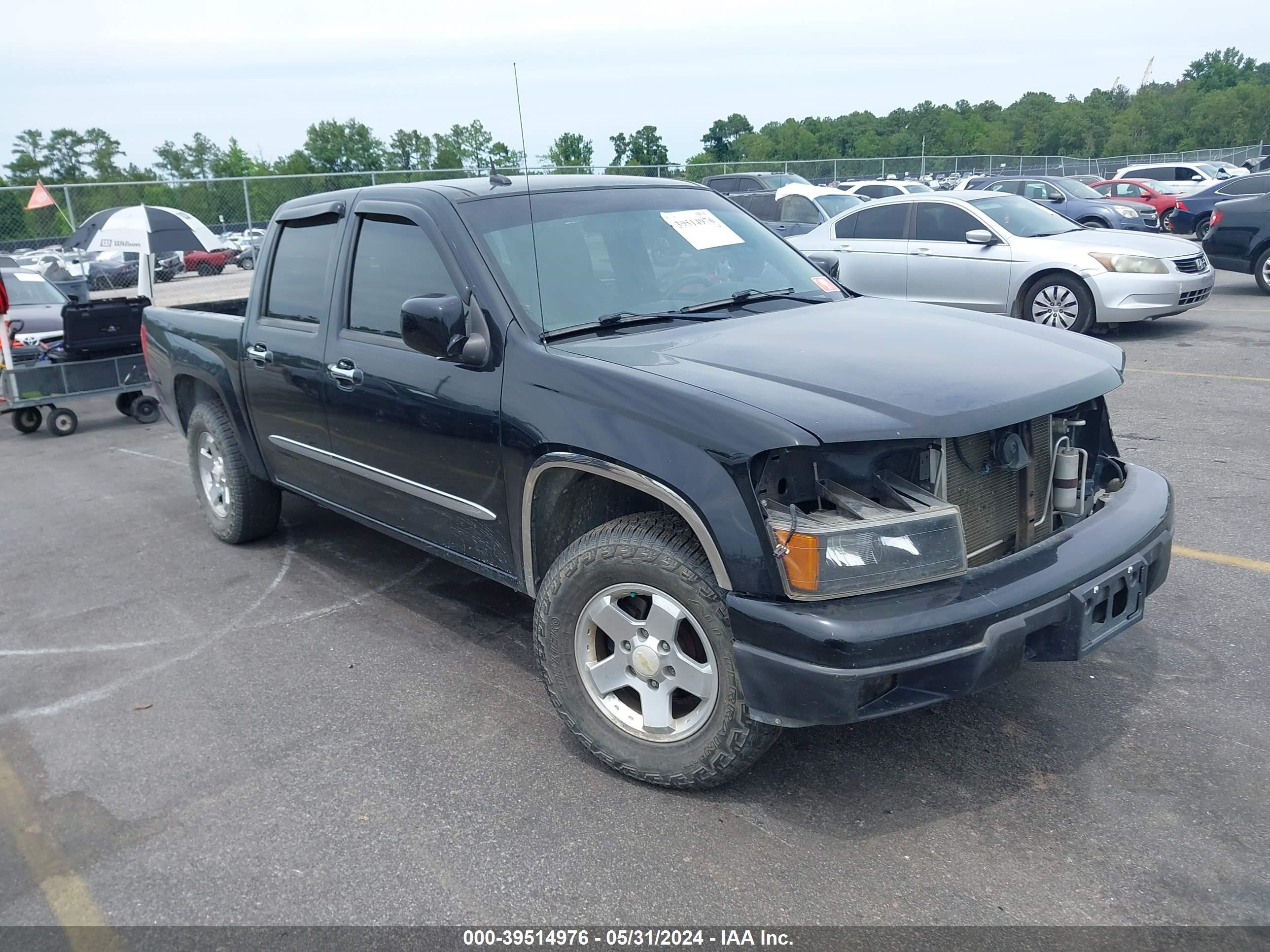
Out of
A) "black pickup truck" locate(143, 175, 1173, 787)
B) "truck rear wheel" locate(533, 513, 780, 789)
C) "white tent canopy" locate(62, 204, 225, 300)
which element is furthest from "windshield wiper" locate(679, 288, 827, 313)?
"white tent canopy" locate(62, 204, 225, 300)

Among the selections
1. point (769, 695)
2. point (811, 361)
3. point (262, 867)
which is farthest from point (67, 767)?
point (811, 361)

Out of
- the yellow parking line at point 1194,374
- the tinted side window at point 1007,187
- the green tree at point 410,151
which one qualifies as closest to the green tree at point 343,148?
the green tree at point 410,151

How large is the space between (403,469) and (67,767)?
1.58 meters

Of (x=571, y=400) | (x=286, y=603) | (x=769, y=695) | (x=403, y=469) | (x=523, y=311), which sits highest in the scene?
(x=523, y=311)

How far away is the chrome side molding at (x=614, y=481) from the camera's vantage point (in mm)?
2977

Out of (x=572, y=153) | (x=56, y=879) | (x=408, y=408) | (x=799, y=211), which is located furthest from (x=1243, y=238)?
(x=56, y=879)

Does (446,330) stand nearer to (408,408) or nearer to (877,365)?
(408,408)

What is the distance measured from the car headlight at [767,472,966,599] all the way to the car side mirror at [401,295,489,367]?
135 cm

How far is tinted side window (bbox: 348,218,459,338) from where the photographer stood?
412 cm

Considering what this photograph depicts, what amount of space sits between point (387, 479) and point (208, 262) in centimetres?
3064

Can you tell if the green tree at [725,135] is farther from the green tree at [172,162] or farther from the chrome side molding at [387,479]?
the chrome side molding at [387,479]

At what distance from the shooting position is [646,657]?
3244 mm

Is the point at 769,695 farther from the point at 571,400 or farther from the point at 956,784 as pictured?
the point at 571,400

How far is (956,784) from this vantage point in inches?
129
